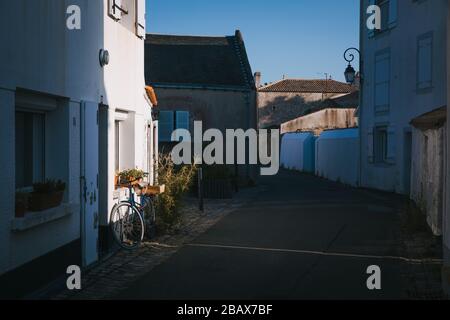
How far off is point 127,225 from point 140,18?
13.0ft

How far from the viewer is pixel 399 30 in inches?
864

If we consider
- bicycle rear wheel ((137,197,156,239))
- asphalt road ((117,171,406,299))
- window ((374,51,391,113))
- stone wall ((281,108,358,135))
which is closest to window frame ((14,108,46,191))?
asphalt road ((117,171,406,299))

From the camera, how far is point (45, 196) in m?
7.71

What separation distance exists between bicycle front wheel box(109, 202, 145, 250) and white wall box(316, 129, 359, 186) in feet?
54.6

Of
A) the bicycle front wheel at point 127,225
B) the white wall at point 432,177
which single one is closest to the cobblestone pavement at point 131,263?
the bicycle front wheel at point 127,225

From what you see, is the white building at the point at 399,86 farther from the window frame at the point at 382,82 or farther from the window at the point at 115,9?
the window at the point at 115,9

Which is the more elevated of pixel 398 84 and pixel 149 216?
pixel 398 84

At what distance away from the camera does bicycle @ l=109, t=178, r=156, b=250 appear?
34.8ft

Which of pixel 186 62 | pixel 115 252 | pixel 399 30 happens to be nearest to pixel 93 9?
pixel 115 252

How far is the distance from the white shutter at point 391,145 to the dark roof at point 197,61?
715 centimetres

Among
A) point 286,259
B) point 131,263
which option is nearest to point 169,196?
point 131,263

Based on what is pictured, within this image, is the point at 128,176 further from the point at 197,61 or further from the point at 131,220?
the point at 197,61
